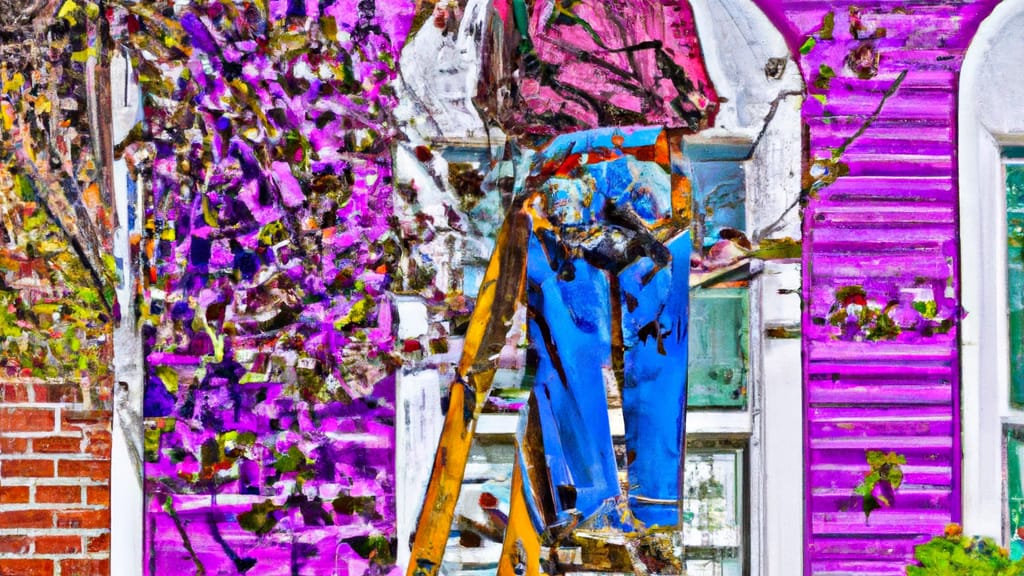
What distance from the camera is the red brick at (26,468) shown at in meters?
2.42

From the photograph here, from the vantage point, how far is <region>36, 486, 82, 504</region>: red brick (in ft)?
7.89

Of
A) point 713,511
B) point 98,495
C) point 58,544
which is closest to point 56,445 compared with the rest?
point 98,495

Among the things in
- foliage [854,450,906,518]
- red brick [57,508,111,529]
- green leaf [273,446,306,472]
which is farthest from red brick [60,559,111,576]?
foliage [854,450,906,518]

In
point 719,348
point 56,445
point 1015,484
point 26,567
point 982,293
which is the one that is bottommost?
point 26,567

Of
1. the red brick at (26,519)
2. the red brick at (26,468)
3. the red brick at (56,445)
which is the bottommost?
the red brick at (26,519)

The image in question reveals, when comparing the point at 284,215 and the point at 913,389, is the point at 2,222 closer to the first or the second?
the point at 284,215

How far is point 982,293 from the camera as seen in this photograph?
2438 mm

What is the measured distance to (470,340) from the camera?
2.36m

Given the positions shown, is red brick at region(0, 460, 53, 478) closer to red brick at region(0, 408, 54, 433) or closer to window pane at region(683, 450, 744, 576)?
red brick at region(0, 408, 54, 433)

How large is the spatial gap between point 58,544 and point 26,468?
0.25 metres

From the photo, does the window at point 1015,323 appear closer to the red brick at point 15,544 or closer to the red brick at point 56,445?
the red brick at point 56,445

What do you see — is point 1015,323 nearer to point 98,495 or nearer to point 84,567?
point 98,495

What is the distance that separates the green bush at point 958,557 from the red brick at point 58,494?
102 inches

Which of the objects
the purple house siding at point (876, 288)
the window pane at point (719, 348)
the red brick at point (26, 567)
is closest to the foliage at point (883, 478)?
the purple house siding at point (876, 288)
